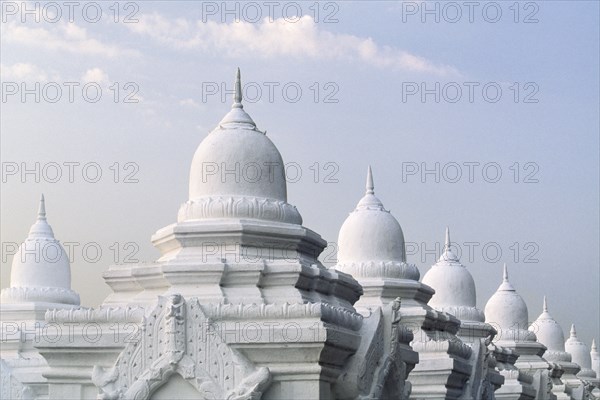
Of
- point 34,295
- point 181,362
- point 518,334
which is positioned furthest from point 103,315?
point 518,334

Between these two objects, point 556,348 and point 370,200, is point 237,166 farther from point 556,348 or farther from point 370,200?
point 556,348

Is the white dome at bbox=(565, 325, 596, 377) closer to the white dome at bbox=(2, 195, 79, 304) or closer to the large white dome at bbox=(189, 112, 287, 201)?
the white dome at bbox=(2, 195, 79, 304)

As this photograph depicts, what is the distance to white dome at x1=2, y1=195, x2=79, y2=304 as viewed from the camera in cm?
3288

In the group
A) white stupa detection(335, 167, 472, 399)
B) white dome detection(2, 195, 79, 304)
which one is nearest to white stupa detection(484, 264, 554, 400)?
white stupa detection(335, 167, 472, 399)

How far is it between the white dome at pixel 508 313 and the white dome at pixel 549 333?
6.29 m

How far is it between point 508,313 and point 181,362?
2627 cm

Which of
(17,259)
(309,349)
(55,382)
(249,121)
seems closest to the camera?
(309,349)

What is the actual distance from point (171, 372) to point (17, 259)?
13975mm

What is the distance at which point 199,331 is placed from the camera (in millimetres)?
20609

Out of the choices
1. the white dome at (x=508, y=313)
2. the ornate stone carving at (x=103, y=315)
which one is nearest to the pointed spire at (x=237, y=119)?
the ornate stone carving at (x=103, y=315)

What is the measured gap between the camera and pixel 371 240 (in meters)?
31.2

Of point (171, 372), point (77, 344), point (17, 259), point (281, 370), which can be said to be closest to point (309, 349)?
point (281, 370)

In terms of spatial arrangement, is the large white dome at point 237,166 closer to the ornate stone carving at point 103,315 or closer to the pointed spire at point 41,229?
the ornate stone carving at point 103,315

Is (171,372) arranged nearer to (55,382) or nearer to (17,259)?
(55,382)
